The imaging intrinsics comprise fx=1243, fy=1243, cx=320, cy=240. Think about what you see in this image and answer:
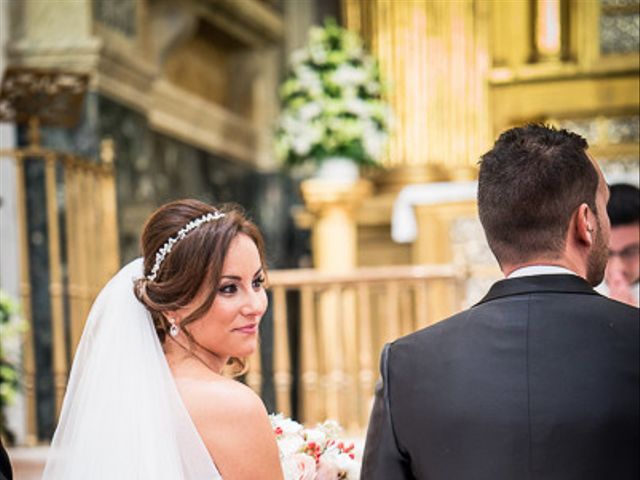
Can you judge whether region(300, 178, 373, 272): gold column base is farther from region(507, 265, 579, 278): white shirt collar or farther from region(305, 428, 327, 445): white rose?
region(507, 265, 579, 278): white shirt collar

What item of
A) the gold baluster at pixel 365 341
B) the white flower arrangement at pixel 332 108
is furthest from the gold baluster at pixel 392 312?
the white flower arrangement at pixel 332 108

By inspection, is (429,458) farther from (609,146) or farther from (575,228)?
(609,146)

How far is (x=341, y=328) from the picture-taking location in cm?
769

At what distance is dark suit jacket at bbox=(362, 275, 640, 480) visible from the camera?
220cm

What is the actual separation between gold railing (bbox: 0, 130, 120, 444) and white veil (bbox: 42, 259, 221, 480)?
369cm

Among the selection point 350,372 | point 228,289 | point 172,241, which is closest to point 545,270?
point 228,289

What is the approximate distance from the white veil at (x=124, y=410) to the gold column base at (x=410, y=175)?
311 inches

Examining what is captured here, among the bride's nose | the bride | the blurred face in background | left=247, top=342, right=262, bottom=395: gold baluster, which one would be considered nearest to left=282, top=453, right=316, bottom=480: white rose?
the bride

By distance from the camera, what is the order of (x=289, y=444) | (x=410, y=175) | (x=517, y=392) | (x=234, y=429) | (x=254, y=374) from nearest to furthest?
1. (x=517, y=392)
2. (x=234, y=429)
3. (x=289, y=444)
4. (x=254, y=374)
5. (x=410, y=175)

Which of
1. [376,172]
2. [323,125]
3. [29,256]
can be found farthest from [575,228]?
[376,172]

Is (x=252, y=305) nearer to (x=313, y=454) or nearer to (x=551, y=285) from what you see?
(x=313, y=454)

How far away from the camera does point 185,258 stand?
3.18 meters

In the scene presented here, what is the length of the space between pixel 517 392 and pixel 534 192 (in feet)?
1.22

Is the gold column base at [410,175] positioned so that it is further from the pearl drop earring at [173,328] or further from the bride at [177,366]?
the pearl drop earring at [173,328]
